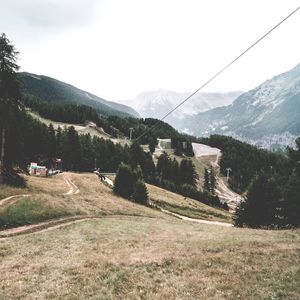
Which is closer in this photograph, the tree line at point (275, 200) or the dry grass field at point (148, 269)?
the dry grass field at point (148, 269)

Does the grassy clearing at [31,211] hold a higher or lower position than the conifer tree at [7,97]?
lower

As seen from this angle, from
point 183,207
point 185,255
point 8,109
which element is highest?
point 8,109

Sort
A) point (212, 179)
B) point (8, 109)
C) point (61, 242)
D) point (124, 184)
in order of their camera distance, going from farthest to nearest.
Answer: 1. point (212, 179)
2. point (124, 184)
3. point (8, 109)
4. point (61, 242)

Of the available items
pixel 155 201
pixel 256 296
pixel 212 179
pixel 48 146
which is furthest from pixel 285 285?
pixel 212 179

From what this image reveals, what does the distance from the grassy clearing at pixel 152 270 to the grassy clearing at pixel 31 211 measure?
35.8 ft

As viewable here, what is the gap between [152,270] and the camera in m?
17.1

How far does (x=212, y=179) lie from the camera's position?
181m

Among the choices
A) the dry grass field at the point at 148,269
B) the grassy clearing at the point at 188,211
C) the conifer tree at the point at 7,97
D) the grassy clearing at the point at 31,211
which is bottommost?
the grassy clearing at the point at 188,211

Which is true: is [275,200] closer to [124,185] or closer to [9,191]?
[124,185]

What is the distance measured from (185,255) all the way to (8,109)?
36863 mm

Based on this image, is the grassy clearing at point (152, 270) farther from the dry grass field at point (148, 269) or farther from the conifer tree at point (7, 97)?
the conifer tree at point (7, 97)

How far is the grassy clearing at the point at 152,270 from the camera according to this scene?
46.8 feet

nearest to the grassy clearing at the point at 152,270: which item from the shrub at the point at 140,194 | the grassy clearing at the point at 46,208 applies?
the grassy clearing at the point at 46,208

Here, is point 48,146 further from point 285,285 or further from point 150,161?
point 285,285
